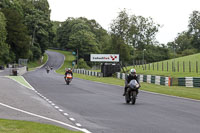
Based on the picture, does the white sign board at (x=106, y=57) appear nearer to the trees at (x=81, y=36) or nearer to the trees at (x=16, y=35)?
the trees at (x=16, y=35)

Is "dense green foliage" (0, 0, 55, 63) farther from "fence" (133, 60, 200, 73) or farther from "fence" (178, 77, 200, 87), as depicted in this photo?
"fence" (178, 77, 200, 87)

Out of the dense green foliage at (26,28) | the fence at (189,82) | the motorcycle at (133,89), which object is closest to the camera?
Answer: the motorcycle at (133,89)

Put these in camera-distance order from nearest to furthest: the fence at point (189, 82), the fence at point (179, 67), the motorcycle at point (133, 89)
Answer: the motorcycle at point (133, 89)
the fence at point (189, 82)
the fence at point (179, 67)

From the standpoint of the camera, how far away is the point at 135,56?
377 ft

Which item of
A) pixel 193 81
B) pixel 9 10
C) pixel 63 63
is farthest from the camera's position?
pixel 63 63

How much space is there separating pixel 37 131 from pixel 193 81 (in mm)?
24748

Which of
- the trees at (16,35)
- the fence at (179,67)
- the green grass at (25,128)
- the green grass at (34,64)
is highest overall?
the trees at (16,35)

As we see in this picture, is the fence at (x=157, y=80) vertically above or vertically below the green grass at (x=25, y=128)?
above

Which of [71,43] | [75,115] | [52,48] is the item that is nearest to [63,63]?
[71,43]

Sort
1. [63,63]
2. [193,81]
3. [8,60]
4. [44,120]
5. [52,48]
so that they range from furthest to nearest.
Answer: [52,48] < [63,63] < [8,60] < [193,81] < [44,120]

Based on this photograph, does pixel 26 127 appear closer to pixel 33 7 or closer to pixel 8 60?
pixel 8 60

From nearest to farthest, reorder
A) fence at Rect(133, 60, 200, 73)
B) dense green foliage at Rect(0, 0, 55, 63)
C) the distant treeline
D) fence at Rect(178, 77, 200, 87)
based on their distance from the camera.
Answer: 1. fence at Rect(178, 77, 200, 87)
2. fence at Rect(133, 60, 200, 73)
3. the distant treeline
4. dense green foliage at Rect(0, 0, 55, 63)

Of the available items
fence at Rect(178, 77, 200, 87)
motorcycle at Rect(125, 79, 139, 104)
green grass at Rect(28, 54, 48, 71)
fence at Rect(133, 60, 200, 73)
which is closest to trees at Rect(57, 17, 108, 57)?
green grass at Rect(28, 54, 48, 71)

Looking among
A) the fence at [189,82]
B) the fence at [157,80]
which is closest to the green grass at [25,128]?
the fence at [189,82]
